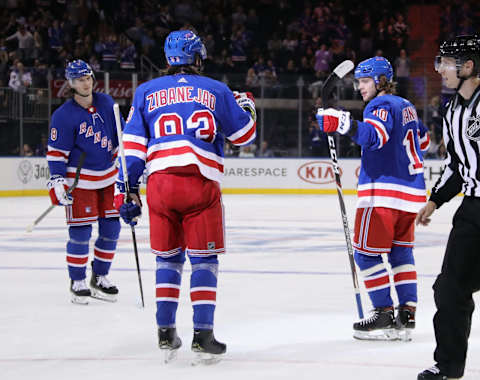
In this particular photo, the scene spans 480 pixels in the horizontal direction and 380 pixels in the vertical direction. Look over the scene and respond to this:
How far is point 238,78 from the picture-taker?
1440cm

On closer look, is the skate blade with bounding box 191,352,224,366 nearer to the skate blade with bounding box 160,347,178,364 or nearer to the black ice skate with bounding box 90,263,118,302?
the skate blade with bounding box 160,347,178,364

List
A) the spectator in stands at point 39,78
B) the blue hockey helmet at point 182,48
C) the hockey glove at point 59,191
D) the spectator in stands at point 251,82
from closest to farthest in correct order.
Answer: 1. the blue hockey helmet at point 182,48
2. the hockey glove at point 59,191
3. the spectator in stands at point 39,78
4. the spectator in stands at point 251,82

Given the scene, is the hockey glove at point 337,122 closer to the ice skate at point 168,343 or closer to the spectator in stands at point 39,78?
the ice skate at point 168,343

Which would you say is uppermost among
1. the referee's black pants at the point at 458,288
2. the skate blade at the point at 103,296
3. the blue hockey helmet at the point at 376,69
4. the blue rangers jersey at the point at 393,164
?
the blue hockey helmet at the point at 376,69

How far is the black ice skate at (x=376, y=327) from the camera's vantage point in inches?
160

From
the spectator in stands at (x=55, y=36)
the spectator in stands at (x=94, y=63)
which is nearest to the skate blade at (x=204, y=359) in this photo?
the spectator in stands at (x=94, y=63)

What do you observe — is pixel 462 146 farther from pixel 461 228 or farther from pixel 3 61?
pixel 3 61

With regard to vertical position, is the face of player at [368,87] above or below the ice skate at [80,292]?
above

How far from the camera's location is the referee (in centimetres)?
298

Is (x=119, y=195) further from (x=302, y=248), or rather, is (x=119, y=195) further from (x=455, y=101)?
(x=302, y=248)

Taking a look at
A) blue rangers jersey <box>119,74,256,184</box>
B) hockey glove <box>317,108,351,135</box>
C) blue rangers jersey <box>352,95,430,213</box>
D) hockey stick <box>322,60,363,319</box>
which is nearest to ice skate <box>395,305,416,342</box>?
hockey stick <box>322,60,363,319</box>

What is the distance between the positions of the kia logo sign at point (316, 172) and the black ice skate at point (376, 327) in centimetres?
1042

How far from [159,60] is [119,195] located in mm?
13012

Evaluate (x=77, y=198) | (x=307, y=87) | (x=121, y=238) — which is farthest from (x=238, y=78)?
(x=77, y=198)
